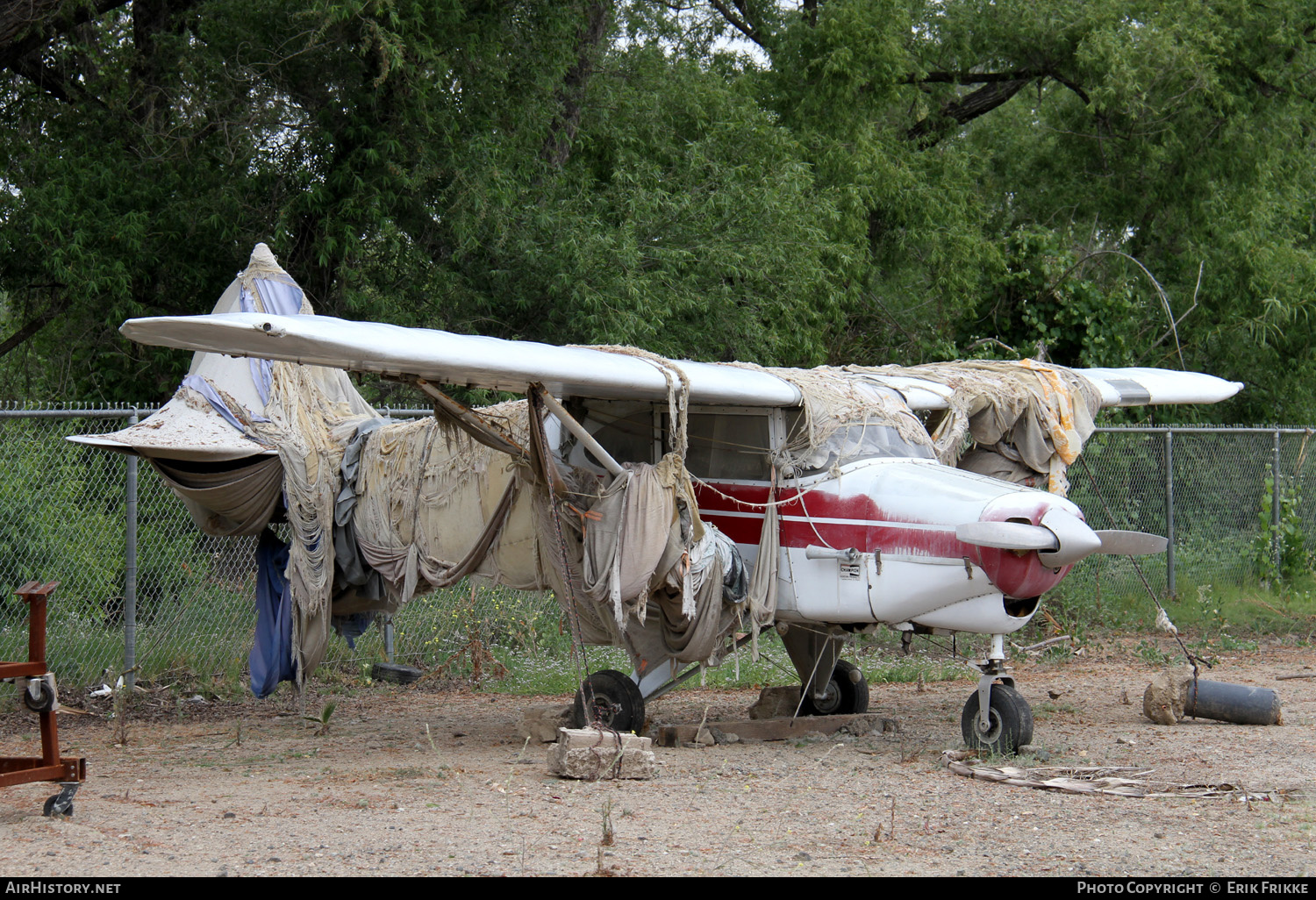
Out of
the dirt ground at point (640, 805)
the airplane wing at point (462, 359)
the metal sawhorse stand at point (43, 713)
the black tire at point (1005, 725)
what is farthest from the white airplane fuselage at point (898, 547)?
the metal sawhorse stand at point (43, 713)

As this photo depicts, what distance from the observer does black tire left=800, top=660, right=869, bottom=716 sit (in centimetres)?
927

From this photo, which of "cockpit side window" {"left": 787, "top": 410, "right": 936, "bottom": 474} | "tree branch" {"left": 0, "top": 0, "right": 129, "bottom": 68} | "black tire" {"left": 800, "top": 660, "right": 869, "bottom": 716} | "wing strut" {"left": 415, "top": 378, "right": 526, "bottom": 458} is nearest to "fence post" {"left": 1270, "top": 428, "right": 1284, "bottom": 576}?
"black tire" {"left": 800, "top": 660, "right": 869, "bottom": 716}

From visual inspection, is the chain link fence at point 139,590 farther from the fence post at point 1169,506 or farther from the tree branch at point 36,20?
the tree branch at point 36,20

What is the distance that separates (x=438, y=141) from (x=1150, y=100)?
37.3ft

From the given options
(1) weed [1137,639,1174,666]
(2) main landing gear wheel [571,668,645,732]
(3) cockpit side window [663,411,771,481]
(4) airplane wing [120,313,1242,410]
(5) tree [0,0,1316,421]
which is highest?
(5) tree [0,0,1316,421]

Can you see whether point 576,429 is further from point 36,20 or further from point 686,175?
point 36,20

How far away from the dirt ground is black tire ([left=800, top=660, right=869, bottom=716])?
0.42 m

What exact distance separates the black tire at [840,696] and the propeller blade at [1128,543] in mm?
2397

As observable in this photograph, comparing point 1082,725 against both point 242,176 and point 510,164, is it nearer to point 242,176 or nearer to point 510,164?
point 510,164

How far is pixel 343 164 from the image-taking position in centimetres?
1245

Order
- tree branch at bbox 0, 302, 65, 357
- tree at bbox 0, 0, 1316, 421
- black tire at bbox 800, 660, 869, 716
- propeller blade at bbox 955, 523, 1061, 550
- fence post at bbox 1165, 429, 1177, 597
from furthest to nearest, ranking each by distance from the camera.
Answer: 1. fence post at bbox 1165, 429, 1177, 597
2. tree branch at bbox 0, 302, 65, 357
3. tree at bbox 0, 0, 1316, 421
4. black tire at bbox 800, 660, 869, 716
5. propeller blade at bbox 955, 523, 1061, 550

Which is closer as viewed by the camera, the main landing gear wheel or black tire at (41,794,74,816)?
black tire at (41,794,74,816)

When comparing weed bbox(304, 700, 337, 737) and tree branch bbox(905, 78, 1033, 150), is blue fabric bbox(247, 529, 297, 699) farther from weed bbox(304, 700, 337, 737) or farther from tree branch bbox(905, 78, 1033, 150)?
tree branch bbox(905, 78, 1033, 150)
